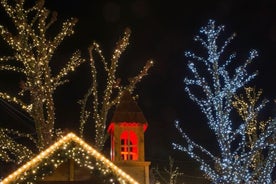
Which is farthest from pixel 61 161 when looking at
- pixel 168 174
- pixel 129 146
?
pixel 168 174

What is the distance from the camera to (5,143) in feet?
54.3

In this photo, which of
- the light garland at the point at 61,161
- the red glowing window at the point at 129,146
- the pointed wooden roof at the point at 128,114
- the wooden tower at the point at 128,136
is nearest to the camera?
the light garland at the point at 61,161

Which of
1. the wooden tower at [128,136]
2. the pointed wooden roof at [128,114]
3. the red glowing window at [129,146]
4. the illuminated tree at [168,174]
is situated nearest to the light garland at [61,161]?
the wooden tower at [128,136]

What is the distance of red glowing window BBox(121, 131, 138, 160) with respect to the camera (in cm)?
2014

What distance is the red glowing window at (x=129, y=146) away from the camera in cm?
2014

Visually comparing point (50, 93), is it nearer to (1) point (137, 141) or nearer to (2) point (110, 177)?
(1) point (137, 141)

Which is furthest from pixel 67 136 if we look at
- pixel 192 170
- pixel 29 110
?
pixel 192 170

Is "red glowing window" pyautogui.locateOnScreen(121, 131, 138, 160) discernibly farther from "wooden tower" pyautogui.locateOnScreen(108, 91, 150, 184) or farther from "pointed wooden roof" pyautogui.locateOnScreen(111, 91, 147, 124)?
"pointed wooden roof" pyautogui.locateOnScreen(111, 91, 147, 124)

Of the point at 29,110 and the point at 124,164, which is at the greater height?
the point at 29,110

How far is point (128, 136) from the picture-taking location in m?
20.5

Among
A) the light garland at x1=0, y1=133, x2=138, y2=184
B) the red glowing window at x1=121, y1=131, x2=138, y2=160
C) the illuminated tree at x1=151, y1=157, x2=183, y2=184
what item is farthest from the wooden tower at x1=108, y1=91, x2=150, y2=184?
the illuminated tree at x1=151, y1=157, x2=183, y2=184

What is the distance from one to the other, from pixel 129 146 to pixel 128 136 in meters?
0.46

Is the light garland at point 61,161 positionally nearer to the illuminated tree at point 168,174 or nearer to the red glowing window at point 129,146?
the red glowing window at point 129,146

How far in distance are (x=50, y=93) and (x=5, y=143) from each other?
232cm
